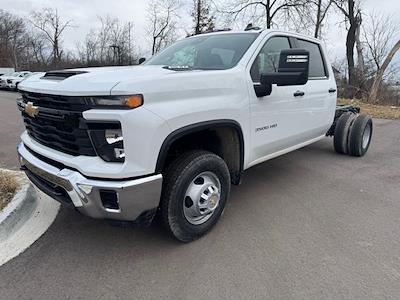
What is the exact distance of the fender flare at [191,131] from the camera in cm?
266

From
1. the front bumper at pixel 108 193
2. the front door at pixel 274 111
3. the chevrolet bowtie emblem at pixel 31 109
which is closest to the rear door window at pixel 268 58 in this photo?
the front door at pixel 274 111

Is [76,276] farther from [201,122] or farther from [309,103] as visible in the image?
[309,103]

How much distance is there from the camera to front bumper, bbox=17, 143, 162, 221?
8.21ft

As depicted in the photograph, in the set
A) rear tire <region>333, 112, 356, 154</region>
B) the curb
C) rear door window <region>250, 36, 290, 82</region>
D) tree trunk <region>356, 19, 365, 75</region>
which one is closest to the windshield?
rear door window <region>250, 36, 290, 82</region>

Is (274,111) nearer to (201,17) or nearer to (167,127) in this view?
(167,127)

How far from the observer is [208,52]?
3.93 meters

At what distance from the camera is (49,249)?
3059mm

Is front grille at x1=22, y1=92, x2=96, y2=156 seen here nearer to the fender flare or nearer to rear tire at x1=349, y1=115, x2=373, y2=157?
the fender flare

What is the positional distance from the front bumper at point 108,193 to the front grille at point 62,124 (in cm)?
20

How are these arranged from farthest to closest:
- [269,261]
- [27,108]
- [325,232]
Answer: [325,232] < [27,108] < [269,261]

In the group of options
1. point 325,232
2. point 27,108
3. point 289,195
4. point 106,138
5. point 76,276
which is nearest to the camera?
point 106,138

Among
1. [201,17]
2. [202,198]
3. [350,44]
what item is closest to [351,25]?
[350,44]

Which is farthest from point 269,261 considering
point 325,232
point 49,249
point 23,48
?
point 23,48

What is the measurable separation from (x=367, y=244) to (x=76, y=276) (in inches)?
100
